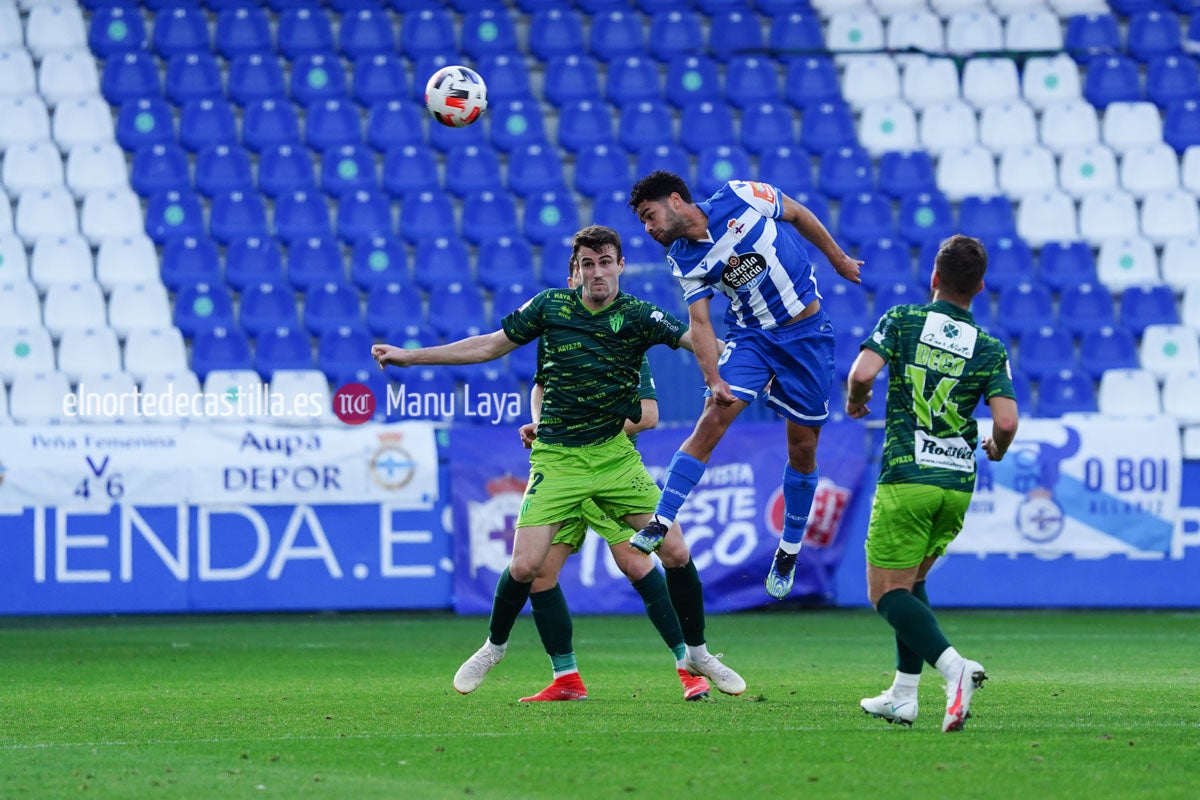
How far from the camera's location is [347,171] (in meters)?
17.1

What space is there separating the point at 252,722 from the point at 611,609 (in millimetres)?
6526

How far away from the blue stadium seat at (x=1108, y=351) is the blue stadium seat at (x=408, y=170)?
22.6ft

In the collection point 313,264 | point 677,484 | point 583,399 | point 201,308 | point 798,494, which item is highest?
point 313,264

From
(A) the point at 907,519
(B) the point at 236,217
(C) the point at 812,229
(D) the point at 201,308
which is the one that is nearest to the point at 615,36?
(B) the point at 236,217

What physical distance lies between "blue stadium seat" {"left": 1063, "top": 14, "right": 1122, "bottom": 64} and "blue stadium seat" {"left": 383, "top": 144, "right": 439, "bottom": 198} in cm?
775

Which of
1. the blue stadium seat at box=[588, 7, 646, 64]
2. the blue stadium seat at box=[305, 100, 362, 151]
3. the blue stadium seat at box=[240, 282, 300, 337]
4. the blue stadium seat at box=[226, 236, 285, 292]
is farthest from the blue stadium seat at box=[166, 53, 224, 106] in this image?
the blue stadium seat at box=[588, 7, 646, 64]

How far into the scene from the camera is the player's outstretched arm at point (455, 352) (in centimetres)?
730

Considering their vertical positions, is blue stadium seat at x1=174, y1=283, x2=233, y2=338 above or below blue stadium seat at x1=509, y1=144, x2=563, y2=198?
below

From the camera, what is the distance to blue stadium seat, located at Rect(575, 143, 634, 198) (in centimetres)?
1719

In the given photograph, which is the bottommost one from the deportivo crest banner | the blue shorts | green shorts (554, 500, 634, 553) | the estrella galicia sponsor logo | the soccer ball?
the deportivo crest banner

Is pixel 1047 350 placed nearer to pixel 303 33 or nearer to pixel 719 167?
pixel 719 167

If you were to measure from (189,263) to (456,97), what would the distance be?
7.38 meters

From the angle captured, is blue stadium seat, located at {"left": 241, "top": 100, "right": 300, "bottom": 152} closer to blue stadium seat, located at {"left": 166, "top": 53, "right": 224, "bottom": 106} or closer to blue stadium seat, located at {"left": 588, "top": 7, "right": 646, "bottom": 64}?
blue stadium seat, located at {"left": 166, "top": 53, "right": 224, "bottom": 106}

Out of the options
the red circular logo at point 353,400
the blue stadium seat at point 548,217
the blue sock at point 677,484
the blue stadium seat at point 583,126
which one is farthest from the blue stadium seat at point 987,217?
the blue sock at point 677,484
